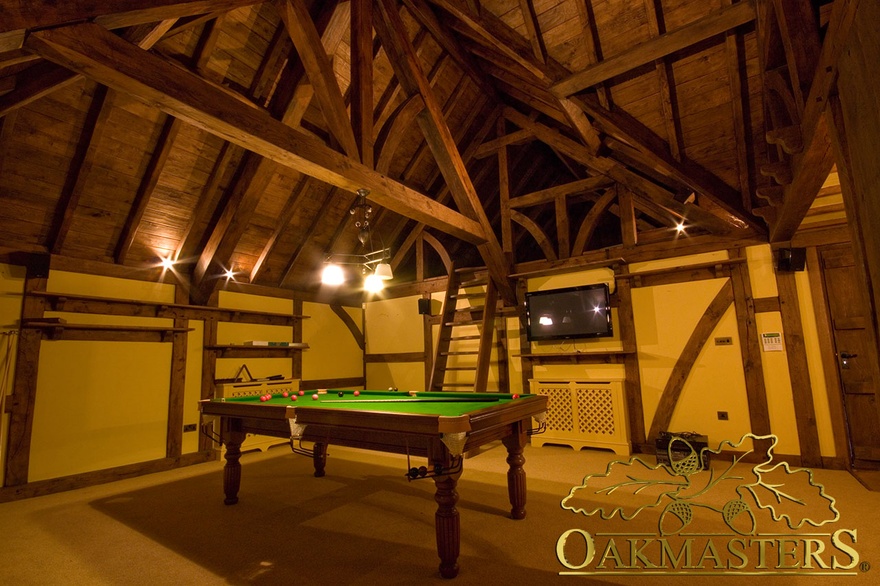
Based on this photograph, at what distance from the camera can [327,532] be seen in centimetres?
291

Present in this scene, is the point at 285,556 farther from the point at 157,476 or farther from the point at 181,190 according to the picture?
the point at 181,190

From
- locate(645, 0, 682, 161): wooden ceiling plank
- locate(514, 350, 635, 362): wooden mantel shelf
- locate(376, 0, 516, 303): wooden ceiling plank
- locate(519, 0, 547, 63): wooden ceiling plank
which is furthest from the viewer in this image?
locate(514, 350, 635, 362): wooden mantel shelf

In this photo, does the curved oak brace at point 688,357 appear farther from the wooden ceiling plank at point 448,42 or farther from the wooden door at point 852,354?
the wooden ceiling plank at point 448,42

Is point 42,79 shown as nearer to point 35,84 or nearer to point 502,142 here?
point 35,84

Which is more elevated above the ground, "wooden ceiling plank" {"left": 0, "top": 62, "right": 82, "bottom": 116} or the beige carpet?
"wooden ceiling plank" {"left": 0, "top": 62, "right": 82, "bottom": 116}

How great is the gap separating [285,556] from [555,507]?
196 centimetres

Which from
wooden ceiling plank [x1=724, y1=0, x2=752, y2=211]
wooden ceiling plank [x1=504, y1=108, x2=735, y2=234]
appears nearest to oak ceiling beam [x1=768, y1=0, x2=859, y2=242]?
wooden ceiling plank [x1=724, y1=0, x2=752, y2=211]

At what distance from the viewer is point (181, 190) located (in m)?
4.93

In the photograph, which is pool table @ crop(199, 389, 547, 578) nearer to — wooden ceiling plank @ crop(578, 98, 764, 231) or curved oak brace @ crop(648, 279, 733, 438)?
curved oak brace @ crop(648, 279, 733, 438)

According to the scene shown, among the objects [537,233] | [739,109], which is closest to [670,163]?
[739,109]

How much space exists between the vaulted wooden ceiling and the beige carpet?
2.43m

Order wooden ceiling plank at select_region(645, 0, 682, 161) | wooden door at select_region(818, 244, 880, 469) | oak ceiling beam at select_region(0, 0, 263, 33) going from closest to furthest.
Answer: oak ceiling beam at select_region(0, 0, 263, 33) < wooden ceiling plank at select_region(645, 0, 682, 161) < wooden door at select_region(818, 244, 880, 469)

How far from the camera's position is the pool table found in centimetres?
233

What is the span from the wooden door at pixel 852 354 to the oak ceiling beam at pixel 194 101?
4.47 meters
